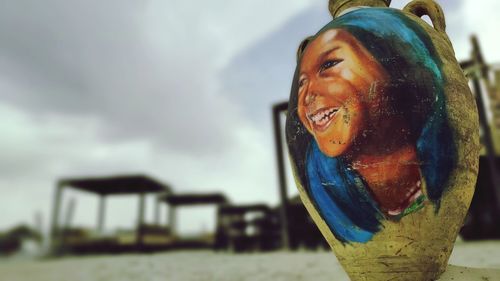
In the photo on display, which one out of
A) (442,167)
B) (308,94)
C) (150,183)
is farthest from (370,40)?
(150,183)

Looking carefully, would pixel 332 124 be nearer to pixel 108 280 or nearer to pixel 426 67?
pixel 426 67

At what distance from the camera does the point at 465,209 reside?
2.24 m

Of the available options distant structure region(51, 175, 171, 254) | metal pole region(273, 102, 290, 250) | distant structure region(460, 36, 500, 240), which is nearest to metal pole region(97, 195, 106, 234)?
distant structure region(51, 175, 171, 254)

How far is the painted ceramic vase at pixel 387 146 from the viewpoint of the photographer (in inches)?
80.7

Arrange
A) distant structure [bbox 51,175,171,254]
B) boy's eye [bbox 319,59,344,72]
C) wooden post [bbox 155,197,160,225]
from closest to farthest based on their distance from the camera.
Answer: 1. boy's eye [bbox 319,59,344,72]
2. distant structure [bbox 51,175,171,254]
3. wooden post [bbox 155,197,160,225]

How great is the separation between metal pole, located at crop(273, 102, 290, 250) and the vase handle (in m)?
6.11

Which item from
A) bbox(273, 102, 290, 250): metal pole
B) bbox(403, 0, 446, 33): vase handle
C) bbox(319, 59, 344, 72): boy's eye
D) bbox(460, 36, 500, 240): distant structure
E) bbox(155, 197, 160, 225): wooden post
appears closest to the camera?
bbox(319, 59, 344, 72): boy's eye

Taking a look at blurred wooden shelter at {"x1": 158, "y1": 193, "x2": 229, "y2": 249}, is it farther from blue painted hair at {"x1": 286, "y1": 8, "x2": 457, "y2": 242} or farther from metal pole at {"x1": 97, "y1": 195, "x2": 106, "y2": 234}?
blue painted hair at {"x1": 286, "y1": 8, "x2": 457, "y2": 242}

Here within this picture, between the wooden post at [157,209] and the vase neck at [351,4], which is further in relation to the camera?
the wooden post at [157,209]

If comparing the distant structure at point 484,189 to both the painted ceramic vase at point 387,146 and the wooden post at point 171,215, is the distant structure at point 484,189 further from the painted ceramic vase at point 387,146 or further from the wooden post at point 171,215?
the wooden post at point 171,215

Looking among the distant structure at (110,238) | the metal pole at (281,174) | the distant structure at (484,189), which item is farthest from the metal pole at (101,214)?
the distant structure at (484,189)

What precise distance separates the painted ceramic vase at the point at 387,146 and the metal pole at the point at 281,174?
240 inches

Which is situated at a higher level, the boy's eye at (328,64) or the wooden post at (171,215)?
the boy's eye at (328,64)

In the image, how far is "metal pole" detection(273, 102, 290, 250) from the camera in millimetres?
8375
